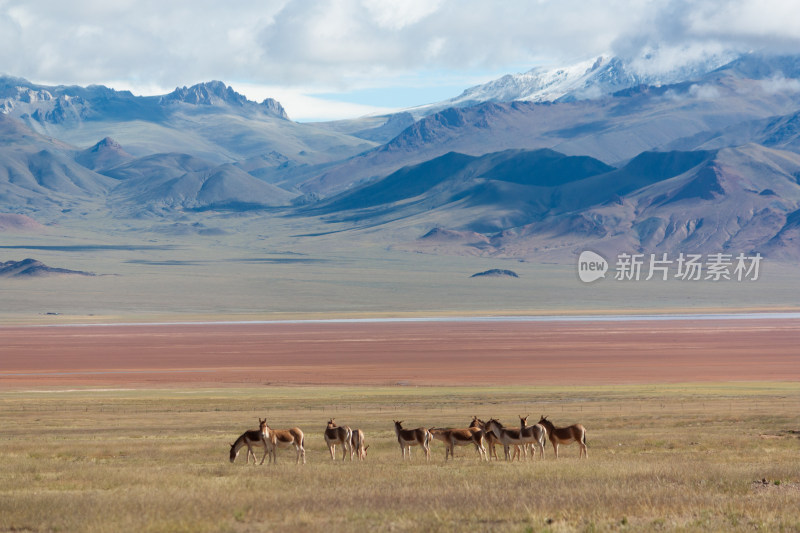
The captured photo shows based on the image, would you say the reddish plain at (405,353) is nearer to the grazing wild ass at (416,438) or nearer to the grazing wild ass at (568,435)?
the grazing wild ass at (568,435)

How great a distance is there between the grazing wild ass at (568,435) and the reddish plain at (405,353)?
30648 millimetres

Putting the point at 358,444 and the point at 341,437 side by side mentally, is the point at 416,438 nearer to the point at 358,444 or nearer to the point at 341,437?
the point at 358,444

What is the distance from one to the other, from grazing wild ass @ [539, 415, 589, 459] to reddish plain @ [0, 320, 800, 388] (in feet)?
101

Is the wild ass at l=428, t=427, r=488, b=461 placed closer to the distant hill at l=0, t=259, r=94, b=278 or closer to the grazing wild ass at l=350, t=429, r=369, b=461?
the grazing wild ass at l=350, t=429, r=369, b=461

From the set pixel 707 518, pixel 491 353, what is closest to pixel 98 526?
pixel 707 518

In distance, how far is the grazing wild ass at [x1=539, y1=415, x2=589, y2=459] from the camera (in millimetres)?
21734

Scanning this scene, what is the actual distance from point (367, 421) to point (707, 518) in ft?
57.9

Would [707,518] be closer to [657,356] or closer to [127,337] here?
[657,356]

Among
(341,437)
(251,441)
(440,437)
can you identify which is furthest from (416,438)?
(251,441)

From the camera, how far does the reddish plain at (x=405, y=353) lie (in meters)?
57.7

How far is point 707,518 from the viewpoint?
14.4 m

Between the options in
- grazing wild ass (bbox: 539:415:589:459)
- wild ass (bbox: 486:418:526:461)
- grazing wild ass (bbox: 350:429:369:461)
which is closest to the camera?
grazing wild ass (bbox: 539:415:589:459)

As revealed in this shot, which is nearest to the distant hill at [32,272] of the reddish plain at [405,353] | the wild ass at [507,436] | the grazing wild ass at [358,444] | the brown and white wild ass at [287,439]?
the reddish plain at [405,353]

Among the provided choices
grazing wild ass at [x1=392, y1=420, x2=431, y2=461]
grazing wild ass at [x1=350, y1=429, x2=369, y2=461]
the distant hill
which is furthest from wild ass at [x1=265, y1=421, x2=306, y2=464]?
the distant hill
